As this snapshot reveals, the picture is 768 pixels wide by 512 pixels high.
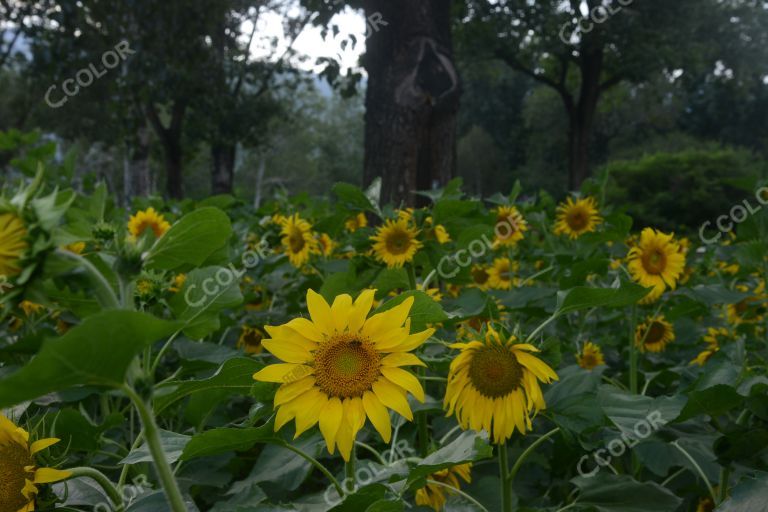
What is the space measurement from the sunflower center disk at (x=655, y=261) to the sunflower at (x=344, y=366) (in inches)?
69.3

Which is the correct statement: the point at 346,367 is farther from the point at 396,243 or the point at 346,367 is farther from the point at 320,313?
the point at 396,243

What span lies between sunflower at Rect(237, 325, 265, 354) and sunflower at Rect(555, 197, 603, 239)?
5.48ft

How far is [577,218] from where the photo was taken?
11.6 ft

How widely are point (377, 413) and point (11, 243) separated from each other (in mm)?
578

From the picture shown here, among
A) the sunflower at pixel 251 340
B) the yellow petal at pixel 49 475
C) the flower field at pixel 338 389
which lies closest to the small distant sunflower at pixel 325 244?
the sunflower at pixel 251 340

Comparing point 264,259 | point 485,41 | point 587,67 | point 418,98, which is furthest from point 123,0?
point 587,67

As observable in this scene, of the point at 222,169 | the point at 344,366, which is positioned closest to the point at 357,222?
the point at 344,366

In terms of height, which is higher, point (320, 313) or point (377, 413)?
point (320, 313)

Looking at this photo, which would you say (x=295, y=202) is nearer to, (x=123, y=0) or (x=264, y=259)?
(x=264, y=259)

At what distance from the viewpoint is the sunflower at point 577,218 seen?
3.46m

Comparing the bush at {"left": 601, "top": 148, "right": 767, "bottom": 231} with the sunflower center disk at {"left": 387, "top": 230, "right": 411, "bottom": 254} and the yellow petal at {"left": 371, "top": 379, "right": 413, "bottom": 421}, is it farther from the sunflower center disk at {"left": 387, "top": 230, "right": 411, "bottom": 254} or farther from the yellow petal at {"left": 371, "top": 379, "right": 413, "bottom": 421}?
the yellow petal at {"left": 371, "top": 379, "right": 413, "bottom": 421}

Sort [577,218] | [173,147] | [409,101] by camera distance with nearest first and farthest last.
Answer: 1. [577,218]
2. [409,101]
3. [173,147]

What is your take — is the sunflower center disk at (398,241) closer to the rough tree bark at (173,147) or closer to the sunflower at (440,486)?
the sunflower at (440,486)

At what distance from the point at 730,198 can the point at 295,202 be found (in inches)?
799
